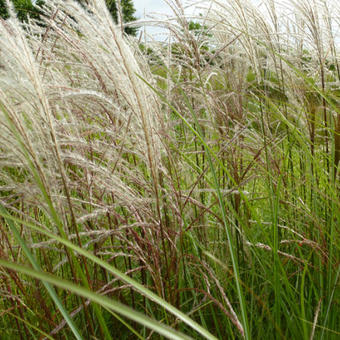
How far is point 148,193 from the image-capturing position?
1249 millimetres

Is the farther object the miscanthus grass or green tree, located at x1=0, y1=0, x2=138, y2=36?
green tree, located at x1=0, y1=0, x2=138, y2=36

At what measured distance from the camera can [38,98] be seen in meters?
0.72

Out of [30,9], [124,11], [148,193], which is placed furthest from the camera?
[124,11]

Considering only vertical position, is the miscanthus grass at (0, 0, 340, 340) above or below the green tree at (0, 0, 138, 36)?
below

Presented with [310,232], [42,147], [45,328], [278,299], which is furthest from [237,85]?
[45,328]

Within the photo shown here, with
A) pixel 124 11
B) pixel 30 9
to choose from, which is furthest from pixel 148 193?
pixel 124 11

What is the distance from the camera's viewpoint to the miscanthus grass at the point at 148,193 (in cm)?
74

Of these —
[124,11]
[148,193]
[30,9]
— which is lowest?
[148,193]

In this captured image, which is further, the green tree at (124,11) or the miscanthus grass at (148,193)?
the green tree at (124,11)

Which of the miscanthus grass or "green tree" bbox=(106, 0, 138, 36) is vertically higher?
"green tree" bbox=(106, 0, 138, 36)

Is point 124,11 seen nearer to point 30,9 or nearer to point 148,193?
point 30,9

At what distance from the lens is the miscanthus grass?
74cm

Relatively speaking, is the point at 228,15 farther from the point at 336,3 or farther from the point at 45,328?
the point at 45,328

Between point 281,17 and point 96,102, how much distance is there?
117 cm
